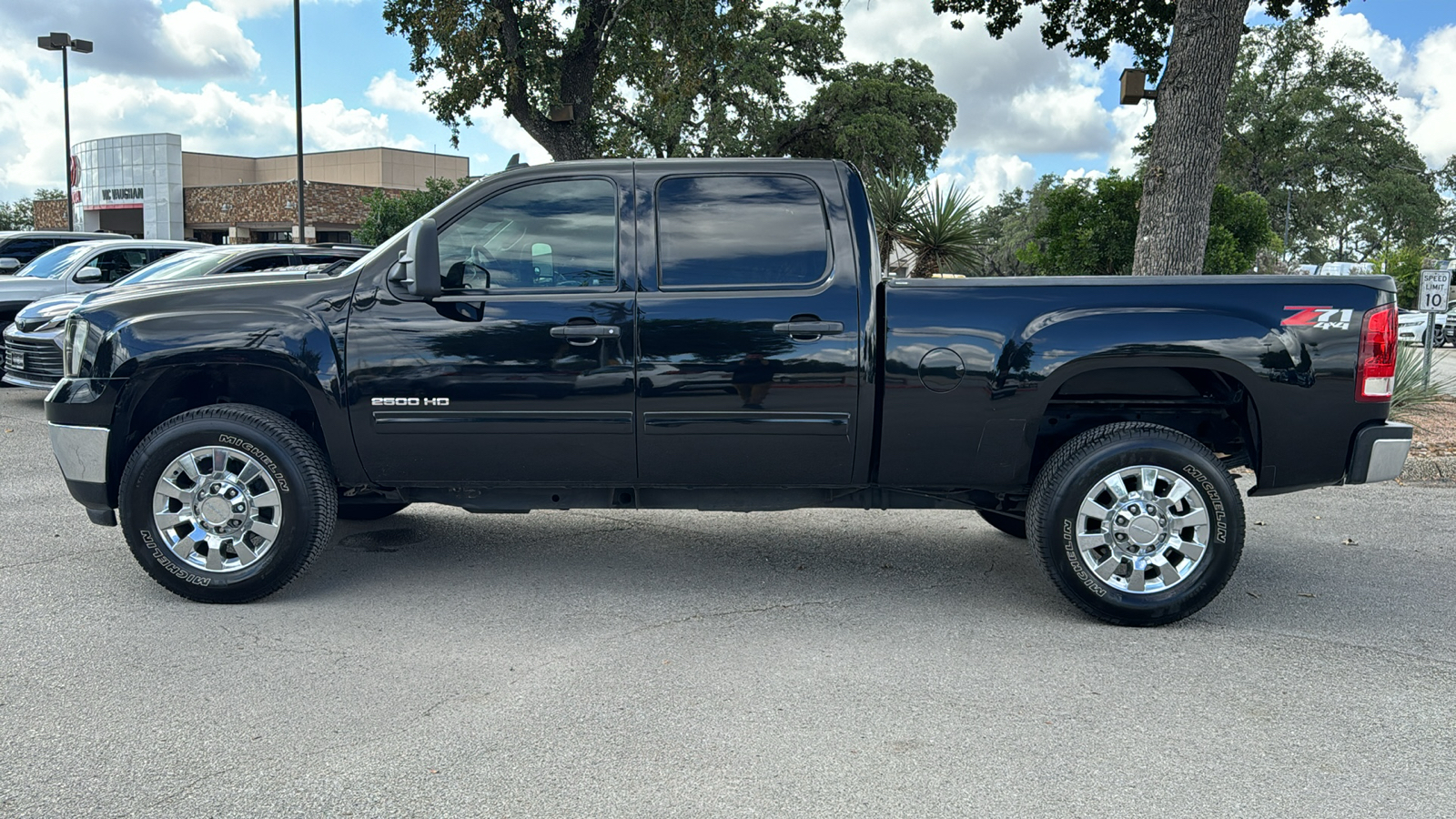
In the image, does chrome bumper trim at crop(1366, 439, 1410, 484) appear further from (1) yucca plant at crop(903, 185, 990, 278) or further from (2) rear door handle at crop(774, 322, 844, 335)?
(1) yucca plant at crop(903, 185, 990, 278)

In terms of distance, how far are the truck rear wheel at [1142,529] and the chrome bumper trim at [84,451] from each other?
423 centimetres

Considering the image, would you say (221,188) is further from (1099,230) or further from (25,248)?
(1099,230)

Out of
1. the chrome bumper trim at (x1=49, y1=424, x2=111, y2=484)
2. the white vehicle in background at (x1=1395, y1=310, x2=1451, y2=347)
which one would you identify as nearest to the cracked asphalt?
the chrome bumper trim at (x1=49, y1=424, x2=111, y2=484)

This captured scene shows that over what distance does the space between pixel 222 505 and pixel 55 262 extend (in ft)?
35.0

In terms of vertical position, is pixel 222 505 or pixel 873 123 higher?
pixel 873 123

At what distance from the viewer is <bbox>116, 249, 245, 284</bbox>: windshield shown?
428 inches

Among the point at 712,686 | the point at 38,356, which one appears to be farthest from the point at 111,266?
the point at 712,686

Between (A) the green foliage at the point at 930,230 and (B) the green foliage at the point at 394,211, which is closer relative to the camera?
(A) the green foliage at the point at 930,230

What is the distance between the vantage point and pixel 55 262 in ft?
43.6

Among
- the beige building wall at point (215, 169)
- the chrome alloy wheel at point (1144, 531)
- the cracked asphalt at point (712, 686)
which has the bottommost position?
the cracked asphalt at point (712, 686)

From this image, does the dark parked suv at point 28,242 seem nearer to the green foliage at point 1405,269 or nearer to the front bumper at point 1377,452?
the front bumper at point 1377,452

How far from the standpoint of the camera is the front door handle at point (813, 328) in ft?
15.3

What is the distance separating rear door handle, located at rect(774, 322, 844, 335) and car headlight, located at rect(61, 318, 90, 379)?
320 cm

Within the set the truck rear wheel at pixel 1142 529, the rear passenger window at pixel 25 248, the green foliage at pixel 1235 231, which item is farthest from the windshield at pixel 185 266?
the green foliage at pixel 1235 231
